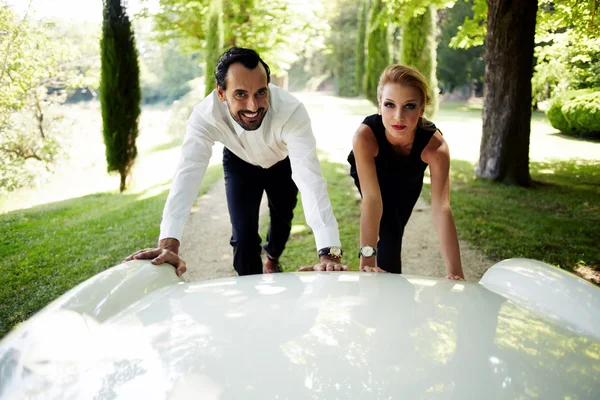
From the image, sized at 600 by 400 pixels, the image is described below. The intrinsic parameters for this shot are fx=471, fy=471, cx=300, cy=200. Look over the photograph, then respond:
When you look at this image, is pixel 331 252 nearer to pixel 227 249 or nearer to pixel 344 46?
pixel 227 249

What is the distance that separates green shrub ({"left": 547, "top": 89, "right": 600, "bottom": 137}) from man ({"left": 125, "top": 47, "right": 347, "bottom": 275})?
155 inches

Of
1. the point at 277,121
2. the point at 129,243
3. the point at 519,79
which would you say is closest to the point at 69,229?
the point at 129,243

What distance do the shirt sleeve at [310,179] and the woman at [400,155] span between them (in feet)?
0.51

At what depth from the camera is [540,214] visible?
513cm

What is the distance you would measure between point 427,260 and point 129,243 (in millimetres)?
2632

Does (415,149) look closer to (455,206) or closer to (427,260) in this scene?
(427,260)

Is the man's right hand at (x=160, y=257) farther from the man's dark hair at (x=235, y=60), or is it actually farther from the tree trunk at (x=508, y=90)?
the tree trunk at (x=508, y=90)

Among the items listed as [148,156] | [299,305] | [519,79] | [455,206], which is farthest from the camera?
[148,156]

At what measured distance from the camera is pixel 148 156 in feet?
30.1

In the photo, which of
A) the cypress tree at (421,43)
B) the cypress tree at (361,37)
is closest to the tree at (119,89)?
the cypress tree at (421,43)

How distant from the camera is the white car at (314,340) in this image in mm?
915

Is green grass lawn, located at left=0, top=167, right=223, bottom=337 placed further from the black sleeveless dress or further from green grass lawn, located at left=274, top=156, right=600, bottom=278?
the black sleeveless dress

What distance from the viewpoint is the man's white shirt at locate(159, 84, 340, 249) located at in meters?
2.04

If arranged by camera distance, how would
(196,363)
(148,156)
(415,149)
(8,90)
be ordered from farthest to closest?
(148,156)
(8,90)
(415,149)
(196,363)
